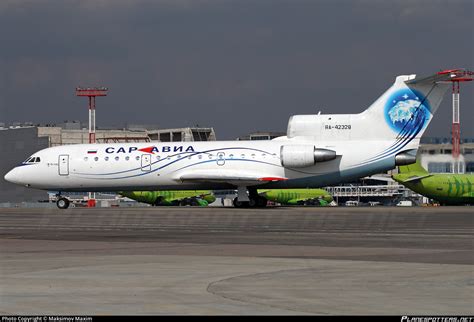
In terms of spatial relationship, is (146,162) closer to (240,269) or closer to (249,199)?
(249,199)

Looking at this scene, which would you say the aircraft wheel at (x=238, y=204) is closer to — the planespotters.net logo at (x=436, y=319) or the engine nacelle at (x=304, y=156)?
the engine nacelle at (x=304, y=156)

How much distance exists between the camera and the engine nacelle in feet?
182

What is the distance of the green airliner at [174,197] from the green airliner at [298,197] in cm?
791

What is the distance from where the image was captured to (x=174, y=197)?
9419cm

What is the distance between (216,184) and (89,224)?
62.1 ft

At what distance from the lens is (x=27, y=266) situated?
19906 mm

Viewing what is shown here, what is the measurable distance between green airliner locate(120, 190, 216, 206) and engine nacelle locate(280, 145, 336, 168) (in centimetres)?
3618

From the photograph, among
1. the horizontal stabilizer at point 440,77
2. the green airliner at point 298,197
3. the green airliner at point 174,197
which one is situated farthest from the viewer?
the green airliner at point 298,197

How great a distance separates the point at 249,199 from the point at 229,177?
3648mm

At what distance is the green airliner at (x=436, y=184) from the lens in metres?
71.8

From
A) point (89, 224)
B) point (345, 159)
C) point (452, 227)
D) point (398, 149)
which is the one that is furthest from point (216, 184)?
point (452, 227)

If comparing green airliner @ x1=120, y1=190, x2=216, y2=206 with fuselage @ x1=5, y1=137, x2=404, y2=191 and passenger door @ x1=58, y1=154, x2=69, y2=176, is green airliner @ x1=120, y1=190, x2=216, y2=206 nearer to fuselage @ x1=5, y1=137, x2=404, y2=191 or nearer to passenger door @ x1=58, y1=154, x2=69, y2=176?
fuselage @ x1=5, y1=137, x2=404, y2=191

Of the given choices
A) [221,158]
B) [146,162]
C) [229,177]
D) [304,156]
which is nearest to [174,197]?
[146,162]

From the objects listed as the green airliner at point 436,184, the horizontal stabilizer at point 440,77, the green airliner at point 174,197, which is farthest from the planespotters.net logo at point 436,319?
the green airliner at point 174,197
